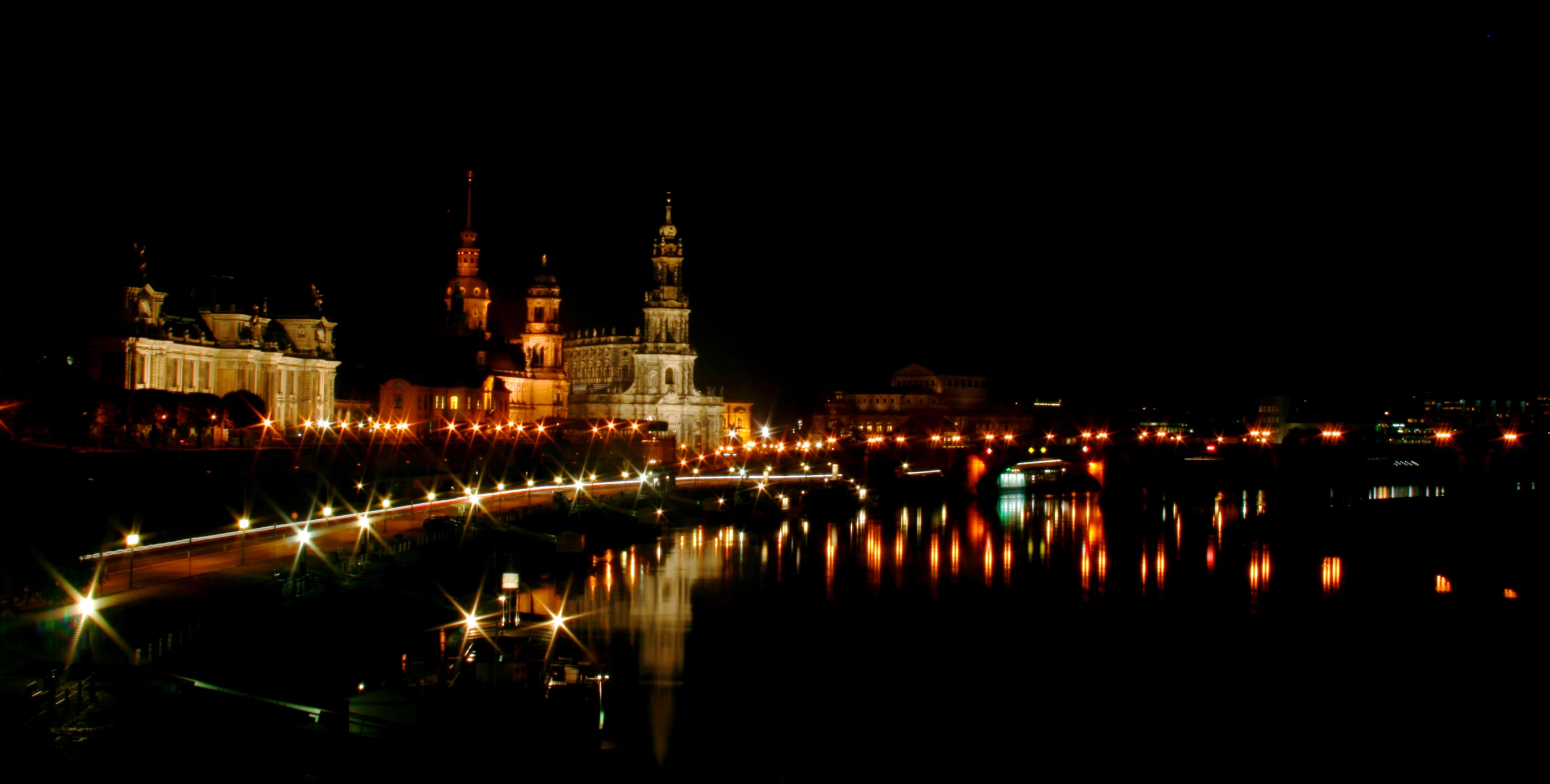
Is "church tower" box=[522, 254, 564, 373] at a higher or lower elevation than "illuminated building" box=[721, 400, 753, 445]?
higher

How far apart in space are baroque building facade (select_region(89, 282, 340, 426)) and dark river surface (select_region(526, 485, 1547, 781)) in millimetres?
20905

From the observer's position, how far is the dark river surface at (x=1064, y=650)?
71.5 feet

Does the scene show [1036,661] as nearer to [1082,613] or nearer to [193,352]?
[1082,613]

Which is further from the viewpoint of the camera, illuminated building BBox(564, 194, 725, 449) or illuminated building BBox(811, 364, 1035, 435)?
illuminated building BBox(811, 364, 1035, 435)

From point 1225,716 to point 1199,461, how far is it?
254ft

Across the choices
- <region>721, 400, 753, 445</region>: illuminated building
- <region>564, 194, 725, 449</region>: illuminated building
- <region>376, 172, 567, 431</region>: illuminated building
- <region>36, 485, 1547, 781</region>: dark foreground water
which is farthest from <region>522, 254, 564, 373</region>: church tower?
<region>36, 485, 1547, 781</region>: dark foreground water

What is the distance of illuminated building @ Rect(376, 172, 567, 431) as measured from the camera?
73750 mm

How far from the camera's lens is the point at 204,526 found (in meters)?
32.2

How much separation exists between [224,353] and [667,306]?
1280 inches

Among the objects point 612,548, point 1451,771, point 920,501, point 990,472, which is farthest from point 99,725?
point 990,472

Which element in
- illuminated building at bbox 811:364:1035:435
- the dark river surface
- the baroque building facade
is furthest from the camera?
illuminated building at bbox 811:364:1035:435

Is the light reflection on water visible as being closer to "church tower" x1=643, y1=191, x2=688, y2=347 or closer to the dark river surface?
the dark river surface

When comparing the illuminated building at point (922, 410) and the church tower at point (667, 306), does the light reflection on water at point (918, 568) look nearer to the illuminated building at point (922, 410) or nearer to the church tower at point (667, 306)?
the church tower at point (667, 306)

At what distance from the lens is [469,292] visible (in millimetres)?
92062
